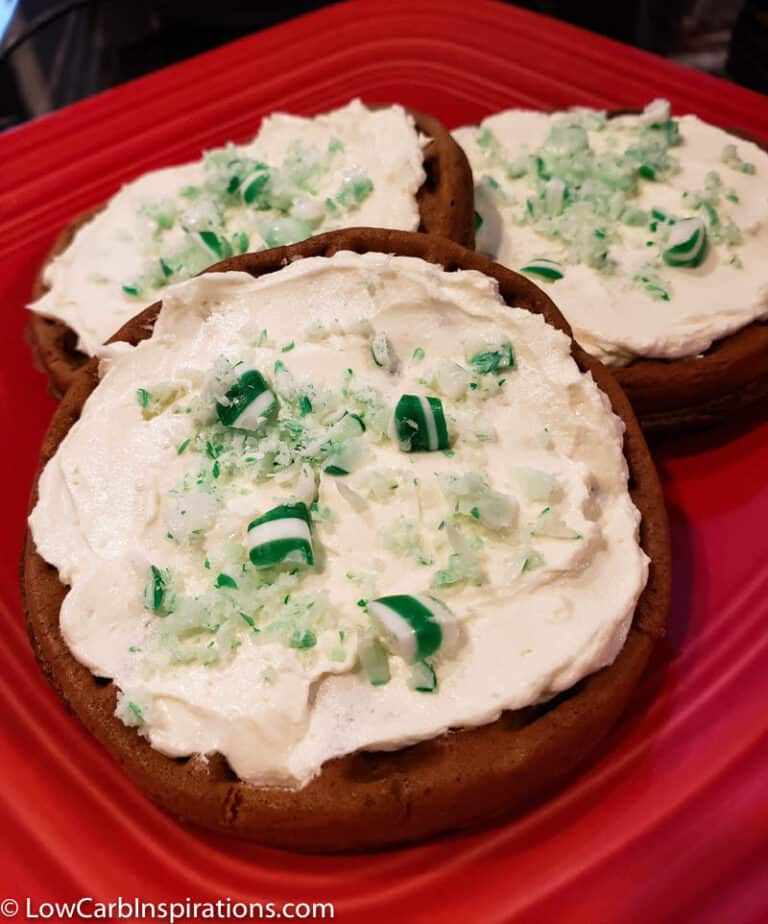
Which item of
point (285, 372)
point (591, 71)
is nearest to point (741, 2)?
point (591, 71)

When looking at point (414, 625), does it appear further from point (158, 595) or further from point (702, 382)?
point (702, 382)

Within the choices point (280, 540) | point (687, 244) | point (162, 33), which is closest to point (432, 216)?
point (687, 244)

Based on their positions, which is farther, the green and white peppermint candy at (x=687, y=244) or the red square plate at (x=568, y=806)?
the green and white peppermint candy at (x=687, y=244)

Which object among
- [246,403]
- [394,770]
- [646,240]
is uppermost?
[246,403]

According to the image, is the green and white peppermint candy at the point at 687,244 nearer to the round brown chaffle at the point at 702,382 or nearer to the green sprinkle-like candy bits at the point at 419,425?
the round brown chaffle at the point at 702,382

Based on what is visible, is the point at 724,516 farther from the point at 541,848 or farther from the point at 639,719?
the point at 541,848

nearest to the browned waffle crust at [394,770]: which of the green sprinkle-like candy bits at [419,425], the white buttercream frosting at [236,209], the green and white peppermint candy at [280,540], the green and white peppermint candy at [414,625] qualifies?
the green and white peppermint candy at [414,625]
